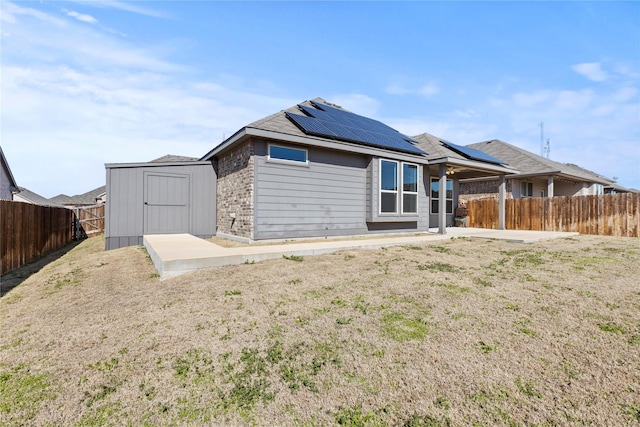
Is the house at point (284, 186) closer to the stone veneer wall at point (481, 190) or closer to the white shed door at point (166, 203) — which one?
the white shed door at point (166, 203)

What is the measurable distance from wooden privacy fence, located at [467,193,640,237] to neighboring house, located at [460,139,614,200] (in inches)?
91.7

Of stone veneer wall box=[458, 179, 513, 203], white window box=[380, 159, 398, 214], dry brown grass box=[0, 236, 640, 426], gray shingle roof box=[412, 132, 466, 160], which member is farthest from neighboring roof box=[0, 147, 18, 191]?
stone veneer wall box=[458, 179, 513, 203]

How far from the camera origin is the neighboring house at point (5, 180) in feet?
57.5

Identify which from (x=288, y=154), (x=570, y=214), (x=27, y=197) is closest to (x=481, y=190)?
(x=570, y=214)

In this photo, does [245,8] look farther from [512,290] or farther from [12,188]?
[12,188]

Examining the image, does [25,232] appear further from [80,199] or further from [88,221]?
[80,199]

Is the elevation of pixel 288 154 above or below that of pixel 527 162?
below

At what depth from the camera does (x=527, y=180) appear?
18.4m

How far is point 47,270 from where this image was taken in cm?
647

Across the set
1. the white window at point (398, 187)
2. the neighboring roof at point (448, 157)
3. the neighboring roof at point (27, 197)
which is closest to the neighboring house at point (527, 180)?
the neighboring roof at point (448, 157)

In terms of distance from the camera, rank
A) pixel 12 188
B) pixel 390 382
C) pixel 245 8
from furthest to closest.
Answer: pixel 12 188
pixel 245 8
pixel 390 382

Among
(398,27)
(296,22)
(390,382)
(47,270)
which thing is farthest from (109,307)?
(398,27)

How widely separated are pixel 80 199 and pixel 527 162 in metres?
44.8

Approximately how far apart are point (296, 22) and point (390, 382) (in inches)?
399
